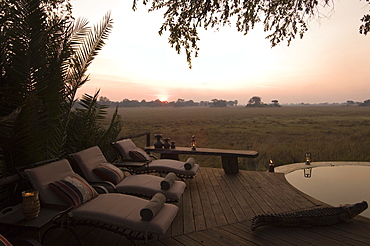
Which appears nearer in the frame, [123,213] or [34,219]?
[34,219]

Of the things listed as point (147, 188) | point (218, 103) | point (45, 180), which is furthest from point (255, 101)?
point (45, 180)

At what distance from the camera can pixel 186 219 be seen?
3607 mm

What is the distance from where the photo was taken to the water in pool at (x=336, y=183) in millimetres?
5371

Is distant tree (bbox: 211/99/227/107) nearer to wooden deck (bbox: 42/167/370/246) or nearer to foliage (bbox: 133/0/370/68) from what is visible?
foliage (bbox: 133/0/370/68)

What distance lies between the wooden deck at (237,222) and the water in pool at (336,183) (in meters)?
0.97

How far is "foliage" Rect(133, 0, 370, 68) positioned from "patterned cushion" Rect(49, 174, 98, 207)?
3928 mm

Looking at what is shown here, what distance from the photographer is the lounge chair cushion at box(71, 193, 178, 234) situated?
257 centimetres

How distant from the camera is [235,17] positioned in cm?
588

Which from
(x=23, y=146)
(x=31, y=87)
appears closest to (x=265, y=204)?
(x=23, y=146)

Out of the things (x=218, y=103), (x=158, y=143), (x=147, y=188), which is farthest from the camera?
(x=218, y=103)

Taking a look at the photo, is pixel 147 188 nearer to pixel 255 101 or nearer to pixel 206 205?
pixel 206 205

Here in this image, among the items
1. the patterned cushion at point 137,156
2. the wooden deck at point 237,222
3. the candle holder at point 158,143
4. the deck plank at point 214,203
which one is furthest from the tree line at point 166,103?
the wooden deck at point 237,222

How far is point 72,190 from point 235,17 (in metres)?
5.42

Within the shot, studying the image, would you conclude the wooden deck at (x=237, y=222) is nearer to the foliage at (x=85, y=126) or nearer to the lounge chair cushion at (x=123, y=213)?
Result: the lounge chair cushion at (x=123, y=213)
